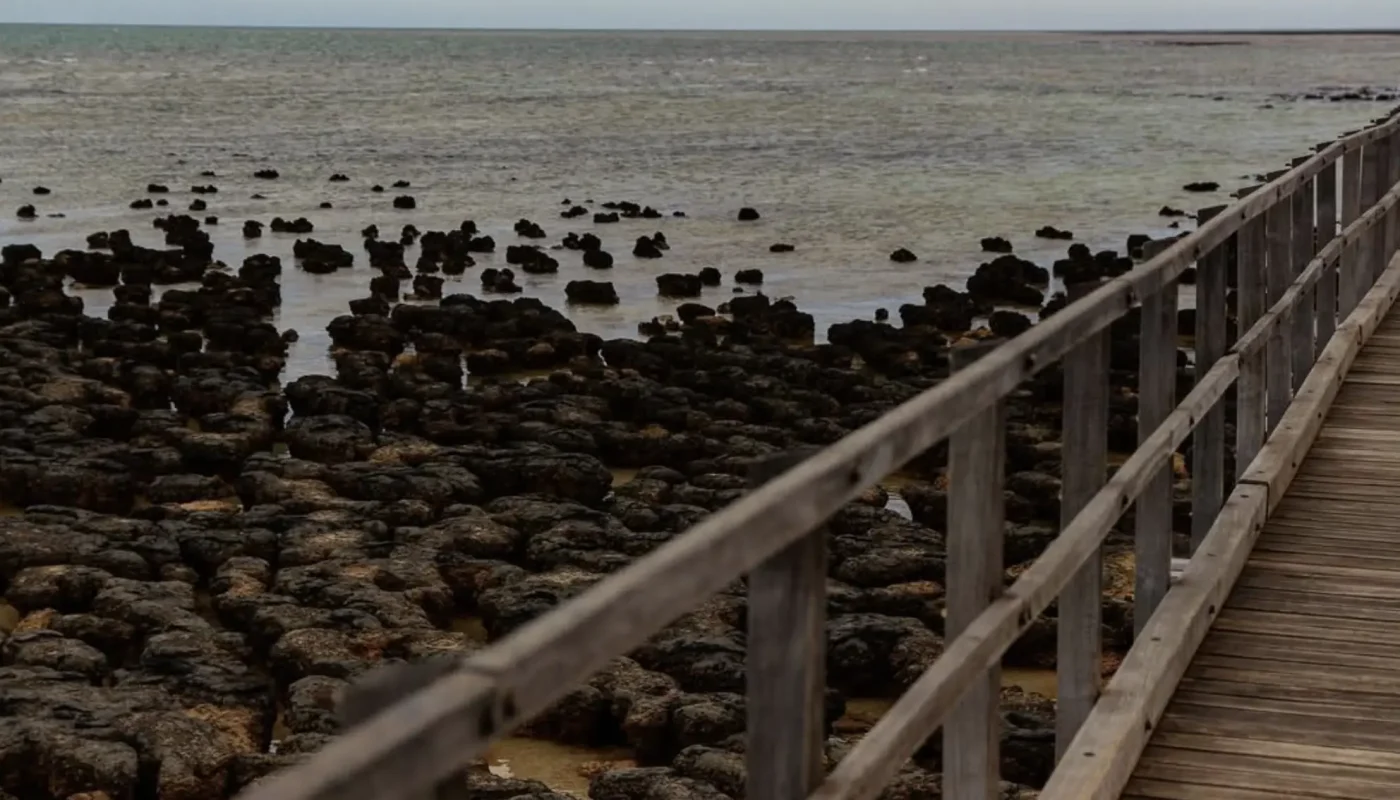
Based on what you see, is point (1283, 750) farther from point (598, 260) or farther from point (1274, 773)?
point (598, 260)

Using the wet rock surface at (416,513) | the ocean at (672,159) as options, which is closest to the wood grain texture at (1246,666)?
the wet rock surface at (416,513)

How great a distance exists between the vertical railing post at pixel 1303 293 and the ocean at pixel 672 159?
1099 centimetres

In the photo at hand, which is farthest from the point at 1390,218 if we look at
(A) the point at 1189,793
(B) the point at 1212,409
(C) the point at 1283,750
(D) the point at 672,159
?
(D) the point at 672,159

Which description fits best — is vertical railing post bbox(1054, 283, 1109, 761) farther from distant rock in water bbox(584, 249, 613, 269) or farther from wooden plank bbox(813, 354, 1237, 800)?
distant rock in water bbox(584, 249, 613, 269)

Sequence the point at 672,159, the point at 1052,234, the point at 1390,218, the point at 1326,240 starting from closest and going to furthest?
the point at 1326,240 < the point at 1390,218 < the point at 1052,234 < the point at 672,159

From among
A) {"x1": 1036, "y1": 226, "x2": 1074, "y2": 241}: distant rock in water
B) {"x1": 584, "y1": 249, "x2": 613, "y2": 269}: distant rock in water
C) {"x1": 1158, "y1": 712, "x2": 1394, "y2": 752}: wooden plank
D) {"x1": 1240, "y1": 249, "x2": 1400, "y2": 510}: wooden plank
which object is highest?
{"x1": 1240, "y1": 249, "x2": 1400, "y2": 510}: wooden plank

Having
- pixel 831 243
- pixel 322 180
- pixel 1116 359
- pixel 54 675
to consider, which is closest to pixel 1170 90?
pixel 322 180

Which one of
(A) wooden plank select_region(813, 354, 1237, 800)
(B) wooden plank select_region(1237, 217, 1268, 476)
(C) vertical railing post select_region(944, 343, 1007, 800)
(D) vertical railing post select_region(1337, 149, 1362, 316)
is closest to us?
(A) wooden plank select_region(813, 354, 1237, 800)

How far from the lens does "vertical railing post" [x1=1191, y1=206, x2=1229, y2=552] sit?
18.5ft

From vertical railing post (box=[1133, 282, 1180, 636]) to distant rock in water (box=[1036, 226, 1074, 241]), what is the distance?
25464mm

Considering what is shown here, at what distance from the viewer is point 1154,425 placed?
495 centimetres

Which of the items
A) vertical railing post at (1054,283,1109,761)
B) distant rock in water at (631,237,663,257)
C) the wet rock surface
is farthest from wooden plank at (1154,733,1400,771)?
distant rock in water at (631,237,663,257)

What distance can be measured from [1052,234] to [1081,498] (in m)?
26.6

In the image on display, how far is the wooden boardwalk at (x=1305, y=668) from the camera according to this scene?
4152 millimetres
